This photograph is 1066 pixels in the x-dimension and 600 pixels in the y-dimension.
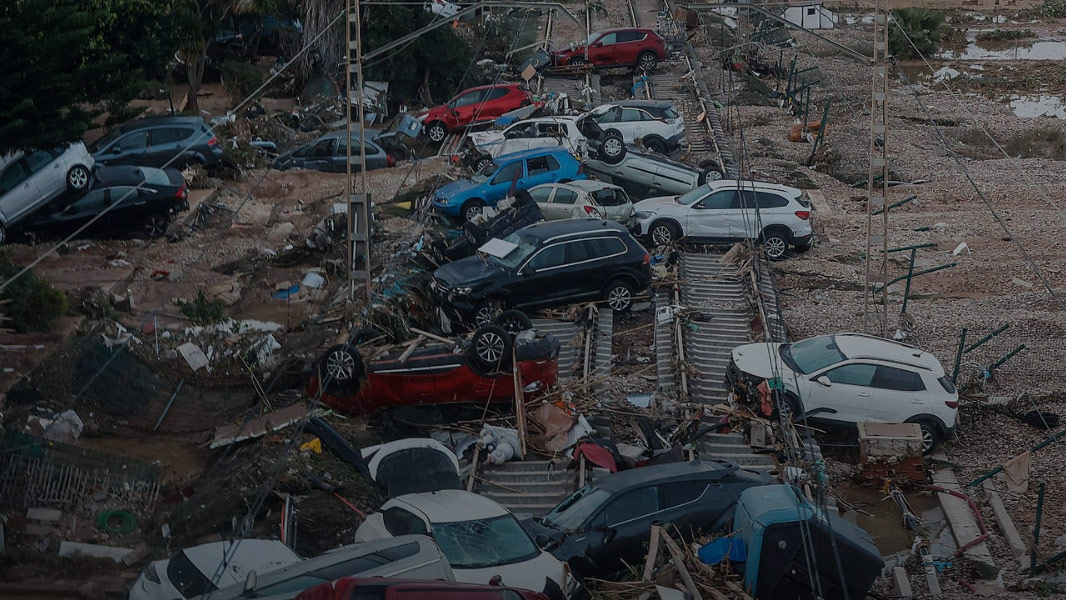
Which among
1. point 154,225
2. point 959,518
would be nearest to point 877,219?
point 959,518

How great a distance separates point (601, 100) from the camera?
34781mm

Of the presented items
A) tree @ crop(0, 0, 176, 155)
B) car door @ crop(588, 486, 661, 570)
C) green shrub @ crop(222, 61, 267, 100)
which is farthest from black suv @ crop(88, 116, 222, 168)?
car door @ crop(588, 486, 661, 570)

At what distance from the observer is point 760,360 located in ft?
55.1

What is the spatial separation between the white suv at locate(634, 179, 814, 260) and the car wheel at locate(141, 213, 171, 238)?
32.5 ft

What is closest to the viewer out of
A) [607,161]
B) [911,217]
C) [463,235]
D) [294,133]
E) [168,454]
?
[168,454]

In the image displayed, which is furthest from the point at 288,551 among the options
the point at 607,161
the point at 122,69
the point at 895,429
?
the point at 122,69

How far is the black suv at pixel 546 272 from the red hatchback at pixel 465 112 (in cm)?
1247

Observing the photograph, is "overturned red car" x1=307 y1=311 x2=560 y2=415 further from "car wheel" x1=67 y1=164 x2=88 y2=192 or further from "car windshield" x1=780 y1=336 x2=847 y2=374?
"car wheel" x1=67 y1=164 x2=88 y2=192

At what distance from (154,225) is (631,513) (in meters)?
14.8

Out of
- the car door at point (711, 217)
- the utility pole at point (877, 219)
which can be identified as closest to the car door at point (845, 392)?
the utility pole at point (877, 219)

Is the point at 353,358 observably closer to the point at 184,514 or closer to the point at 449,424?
the point at 449,424

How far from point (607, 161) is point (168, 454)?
1405 cm

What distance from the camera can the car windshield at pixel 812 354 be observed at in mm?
16453

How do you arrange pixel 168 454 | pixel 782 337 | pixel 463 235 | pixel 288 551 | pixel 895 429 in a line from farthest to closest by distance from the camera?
1. pixel 463 235
2. pixel 782 337
3. pixel 895 429
4. pixel 168 454
5. pixel 288 551
